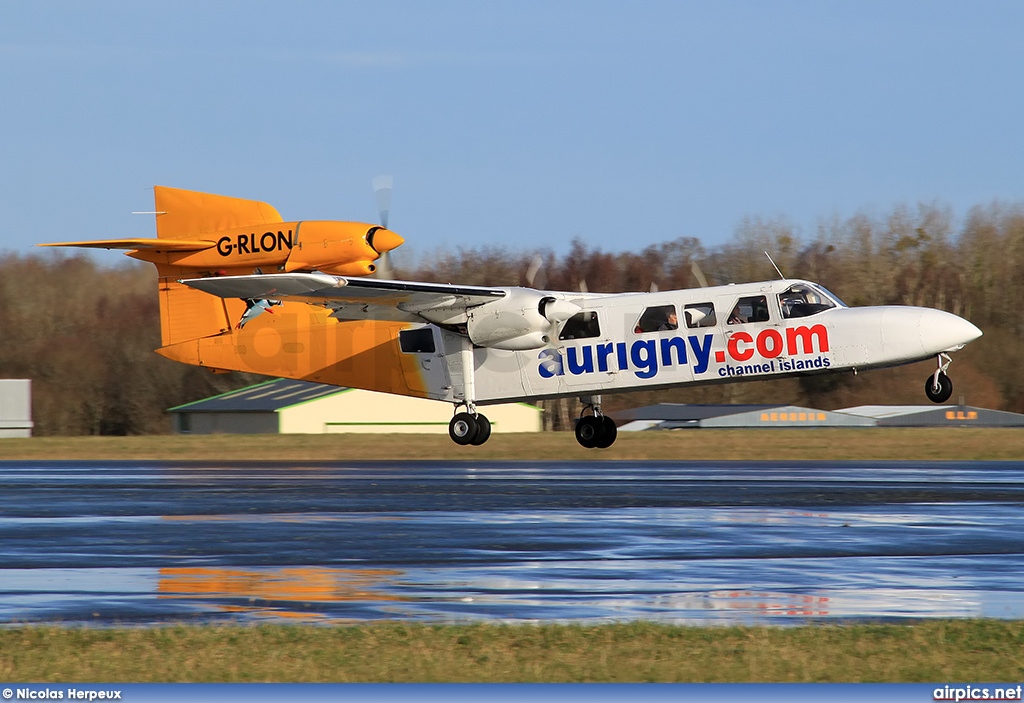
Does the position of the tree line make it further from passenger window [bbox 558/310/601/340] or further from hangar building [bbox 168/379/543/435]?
passenger window [bbox 558/310/601/340]

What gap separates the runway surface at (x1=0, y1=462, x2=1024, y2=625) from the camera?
9984mm

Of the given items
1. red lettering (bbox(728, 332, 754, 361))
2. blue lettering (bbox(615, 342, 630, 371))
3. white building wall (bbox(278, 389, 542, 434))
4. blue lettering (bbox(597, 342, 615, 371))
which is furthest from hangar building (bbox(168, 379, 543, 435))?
red lettering (bbox(728, 332, 754, 361))

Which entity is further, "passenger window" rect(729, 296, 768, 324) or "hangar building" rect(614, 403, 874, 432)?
"hangar building" rect(614, 403, 874, 432)

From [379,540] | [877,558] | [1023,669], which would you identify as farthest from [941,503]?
[1023,669]

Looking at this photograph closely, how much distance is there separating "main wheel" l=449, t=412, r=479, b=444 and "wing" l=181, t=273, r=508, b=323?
2065 millimetres

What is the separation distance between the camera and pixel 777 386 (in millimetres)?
74000

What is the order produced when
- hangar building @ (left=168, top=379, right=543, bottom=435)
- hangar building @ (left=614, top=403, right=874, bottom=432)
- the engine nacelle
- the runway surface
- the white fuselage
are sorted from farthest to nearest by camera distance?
hangar building @ (left=168, top=379, right=543, bottom=435)
hangar building @ (left=614, top=403, right=874, bottom=432)
the engine nacelle
the white fuselage
the runway surface

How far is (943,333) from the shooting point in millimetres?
22797

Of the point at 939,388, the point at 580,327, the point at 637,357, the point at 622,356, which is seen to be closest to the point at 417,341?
the point at 580,327

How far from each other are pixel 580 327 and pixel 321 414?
156ft

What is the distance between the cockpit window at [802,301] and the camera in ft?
78.4

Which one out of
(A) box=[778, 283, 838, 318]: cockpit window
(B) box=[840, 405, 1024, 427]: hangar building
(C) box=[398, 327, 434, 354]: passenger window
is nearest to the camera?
(A) box=[778, 283, 838, 318]: cockpit window

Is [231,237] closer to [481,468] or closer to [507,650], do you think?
[481,468]

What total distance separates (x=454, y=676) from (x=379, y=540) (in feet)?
21.1
